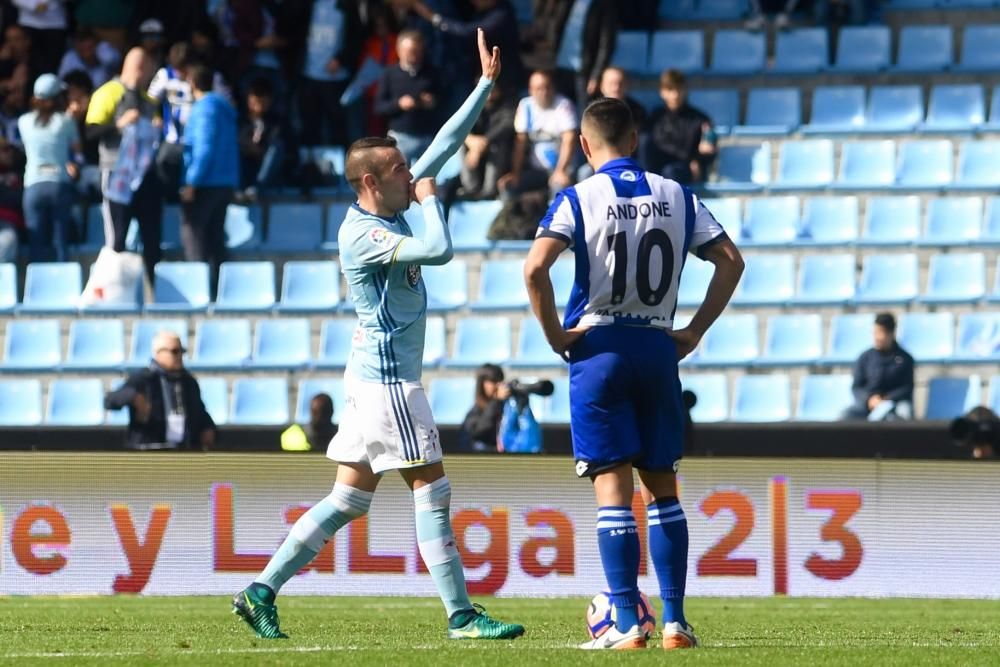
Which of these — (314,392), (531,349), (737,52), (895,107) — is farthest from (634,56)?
(314,392)

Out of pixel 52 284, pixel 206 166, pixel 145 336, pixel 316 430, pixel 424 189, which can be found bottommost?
pixel 316 430

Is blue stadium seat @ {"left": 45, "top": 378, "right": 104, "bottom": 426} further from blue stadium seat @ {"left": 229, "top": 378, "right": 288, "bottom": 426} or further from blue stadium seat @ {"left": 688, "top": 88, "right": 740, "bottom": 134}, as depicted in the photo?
blue stadium seat @ {"left": 688, "top": 88, "right": 740, "bottom": 134}

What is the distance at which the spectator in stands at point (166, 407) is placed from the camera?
14.1 m

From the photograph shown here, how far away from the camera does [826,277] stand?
1691 cm

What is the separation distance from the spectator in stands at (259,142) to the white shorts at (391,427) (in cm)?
1143

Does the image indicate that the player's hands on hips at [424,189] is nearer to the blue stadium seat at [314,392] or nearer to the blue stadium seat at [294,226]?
the blue stadium seat at [314,392]

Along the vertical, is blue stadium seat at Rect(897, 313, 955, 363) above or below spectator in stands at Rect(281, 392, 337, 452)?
above

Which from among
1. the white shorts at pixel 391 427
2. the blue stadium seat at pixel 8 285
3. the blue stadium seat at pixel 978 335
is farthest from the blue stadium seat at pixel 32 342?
the white shorts at pixel 391 427

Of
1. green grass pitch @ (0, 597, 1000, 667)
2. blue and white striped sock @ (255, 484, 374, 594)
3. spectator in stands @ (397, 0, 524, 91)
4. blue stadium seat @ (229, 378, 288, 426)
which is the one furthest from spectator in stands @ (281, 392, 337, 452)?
blue and white striped sock @ (255, 484, 374, 594)

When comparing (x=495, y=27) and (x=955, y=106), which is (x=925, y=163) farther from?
(x=495, y=27)

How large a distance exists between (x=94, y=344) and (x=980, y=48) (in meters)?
9.73

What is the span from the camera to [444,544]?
746cm

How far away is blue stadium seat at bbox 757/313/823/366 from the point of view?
16.2 metres

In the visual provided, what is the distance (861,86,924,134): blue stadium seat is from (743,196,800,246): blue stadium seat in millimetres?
1586
